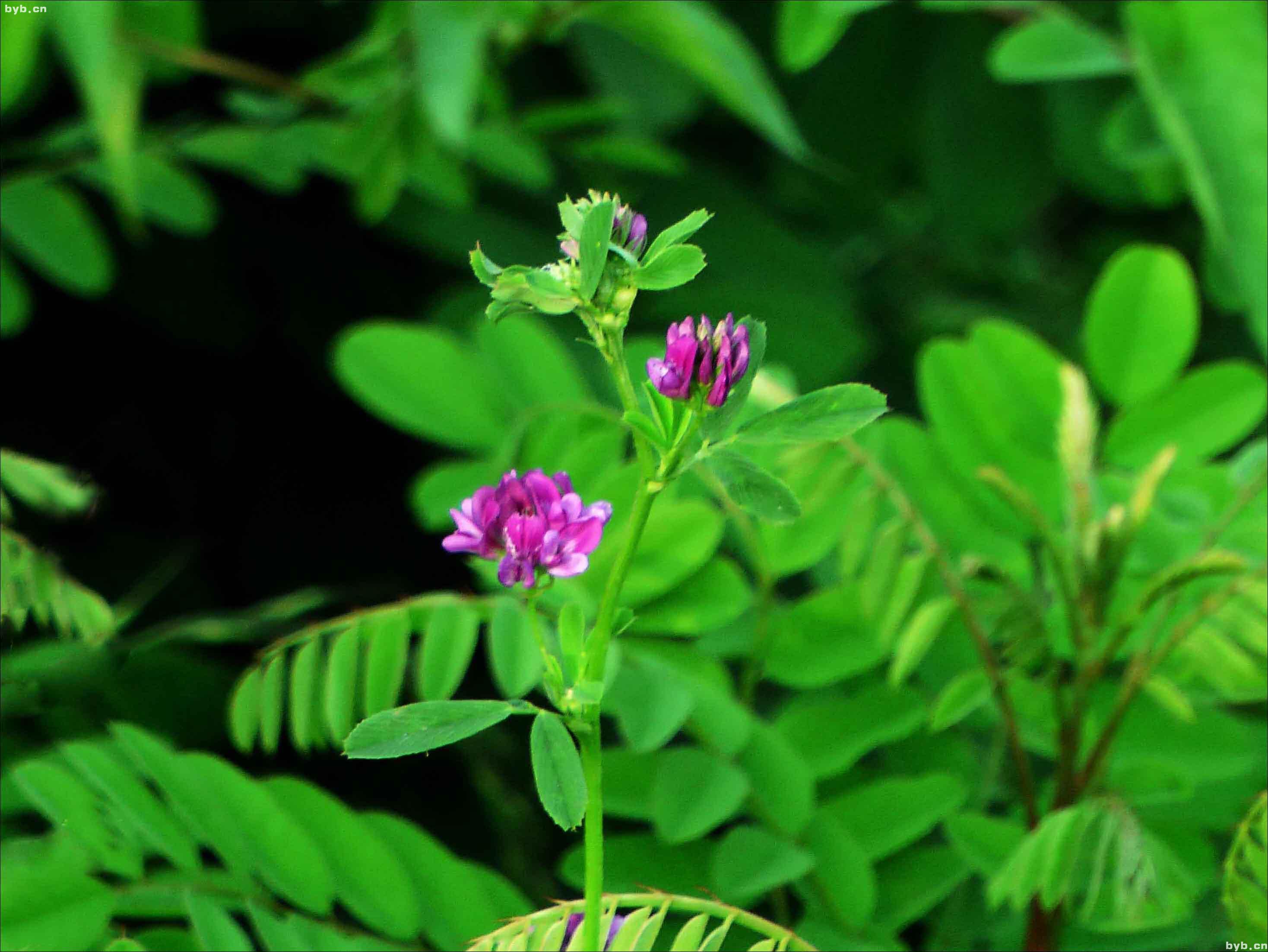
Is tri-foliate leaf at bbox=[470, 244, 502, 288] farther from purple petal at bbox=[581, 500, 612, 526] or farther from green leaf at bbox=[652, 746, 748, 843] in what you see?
green leaf at bbox=[652, 746, 748, 843]

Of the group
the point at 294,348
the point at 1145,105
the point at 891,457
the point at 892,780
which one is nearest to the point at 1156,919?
the point at 892,780

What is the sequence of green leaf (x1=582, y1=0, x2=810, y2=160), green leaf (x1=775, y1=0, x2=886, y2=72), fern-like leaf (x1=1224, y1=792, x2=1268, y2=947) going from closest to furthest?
fern-like leaf (x1=1224, y1=792, x2=1268, y2=947)
green leaf (x1=582, y1=0, x2=810, y2=160)
green leaf (x1=775, y1=0, x2=886, y2=72)

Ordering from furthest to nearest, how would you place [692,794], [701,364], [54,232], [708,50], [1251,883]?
[54,232] → [708,50] → [692,794] → [1251,883] → [701,364]

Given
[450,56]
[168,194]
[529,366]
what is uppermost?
[168,194]

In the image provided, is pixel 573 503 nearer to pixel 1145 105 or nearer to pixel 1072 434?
pixel 1072 434

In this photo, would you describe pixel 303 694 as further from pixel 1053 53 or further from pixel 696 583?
pixel 1053 53

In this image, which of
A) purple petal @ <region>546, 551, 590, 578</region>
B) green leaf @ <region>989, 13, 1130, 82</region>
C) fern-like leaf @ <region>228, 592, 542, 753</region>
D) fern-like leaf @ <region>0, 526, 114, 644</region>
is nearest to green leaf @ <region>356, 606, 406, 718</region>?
fern-like leaf @ <region>228, 592, 542, 753</region>

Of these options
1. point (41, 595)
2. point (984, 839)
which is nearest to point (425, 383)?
point (41, 595)
